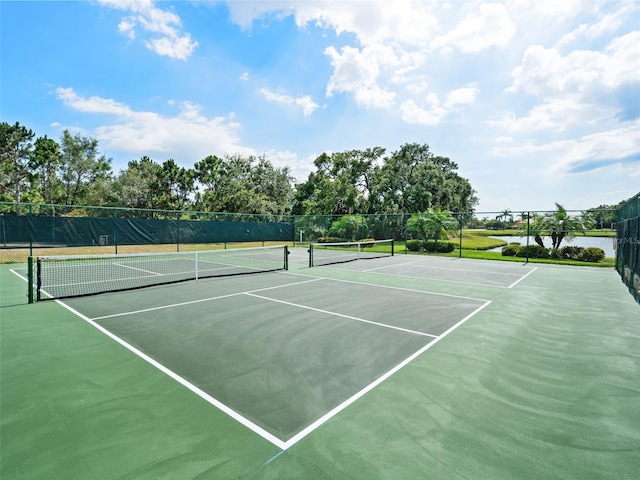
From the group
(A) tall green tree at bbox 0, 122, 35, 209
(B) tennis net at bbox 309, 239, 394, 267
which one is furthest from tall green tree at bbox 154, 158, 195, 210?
(B) tennis net at bbox 309, 239, 394, 267

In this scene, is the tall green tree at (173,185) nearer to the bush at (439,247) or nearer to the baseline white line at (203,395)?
the bush at (439,247)

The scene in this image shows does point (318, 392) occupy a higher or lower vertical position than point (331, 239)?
lower

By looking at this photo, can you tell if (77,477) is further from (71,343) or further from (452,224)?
(452,224)

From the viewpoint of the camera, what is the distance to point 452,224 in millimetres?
21641

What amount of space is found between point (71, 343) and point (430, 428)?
5.02 m

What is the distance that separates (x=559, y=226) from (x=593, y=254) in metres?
2.50

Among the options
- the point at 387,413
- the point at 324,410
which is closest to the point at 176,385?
the point at 324,410

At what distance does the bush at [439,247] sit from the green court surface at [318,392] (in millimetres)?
13740

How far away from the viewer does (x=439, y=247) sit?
2073 cm

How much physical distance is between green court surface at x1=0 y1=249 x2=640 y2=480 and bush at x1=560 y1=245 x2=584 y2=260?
1163 centimetres

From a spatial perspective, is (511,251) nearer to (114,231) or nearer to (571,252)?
(571,252)

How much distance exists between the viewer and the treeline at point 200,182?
111 ft

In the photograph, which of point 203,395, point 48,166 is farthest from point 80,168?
point 203,395

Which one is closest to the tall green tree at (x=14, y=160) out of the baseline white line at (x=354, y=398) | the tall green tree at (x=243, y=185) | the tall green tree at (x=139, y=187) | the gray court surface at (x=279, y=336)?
the tall green tree at (x=139, y=187)
